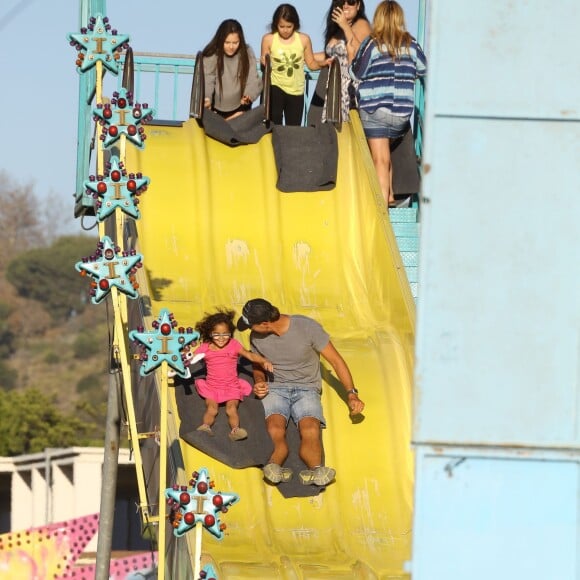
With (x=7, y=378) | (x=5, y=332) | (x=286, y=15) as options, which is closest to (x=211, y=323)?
(x=286, y=15)

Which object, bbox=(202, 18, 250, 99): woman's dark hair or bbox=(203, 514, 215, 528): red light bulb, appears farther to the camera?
bbox=(202, 18, 250, 99): woman's dark hair

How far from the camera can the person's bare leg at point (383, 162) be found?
1249cm

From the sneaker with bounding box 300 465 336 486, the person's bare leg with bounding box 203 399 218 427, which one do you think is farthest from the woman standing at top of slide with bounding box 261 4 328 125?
the sneaker with bounding box 300 465 336 486

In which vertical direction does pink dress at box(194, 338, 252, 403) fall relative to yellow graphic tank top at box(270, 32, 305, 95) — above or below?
below

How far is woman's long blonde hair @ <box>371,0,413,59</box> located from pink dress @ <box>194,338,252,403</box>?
3.75 meters

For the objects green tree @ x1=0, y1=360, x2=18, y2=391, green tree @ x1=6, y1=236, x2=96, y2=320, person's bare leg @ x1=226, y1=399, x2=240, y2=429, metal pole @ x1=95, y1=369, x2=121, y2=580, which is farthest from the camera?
green tree @ x1=6, y1=236, x2=96, y2=320

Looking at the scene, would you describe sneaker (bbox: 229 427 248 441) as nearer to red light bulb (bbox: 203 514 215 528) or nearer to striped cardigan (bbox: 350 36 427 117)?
red light bulb (bbox: 203 514 215 528)

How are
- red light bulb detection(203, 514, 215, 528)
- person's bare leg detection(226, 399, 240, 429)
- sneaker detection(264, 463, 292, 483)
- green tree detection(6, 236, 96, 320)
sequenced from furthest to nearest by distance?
green tree detection(6, 236, 96, 320), person's bare leg detection(226, 399, 240, 429), sneaker detection(264, 463, 292, 483), red light bulb detection(203, 514, 215, 528)

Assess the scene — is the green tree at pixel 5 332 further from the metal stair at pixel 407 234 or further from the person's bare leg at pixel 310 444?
the person's bare leg at pixel 310 444

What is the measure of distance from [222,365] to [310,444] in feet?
2.38

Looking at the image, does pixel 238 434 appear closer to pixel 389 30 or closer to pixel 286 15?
pixel 389 30

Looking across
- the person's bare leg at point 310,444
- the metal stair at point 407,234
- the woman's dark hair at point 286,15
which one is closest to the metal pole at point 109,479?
the person's bare leg at point 310,444

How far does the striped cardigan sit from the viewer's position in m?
12.5

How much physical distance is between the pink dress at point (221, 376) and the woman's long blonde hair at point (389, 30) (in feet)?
12.3
